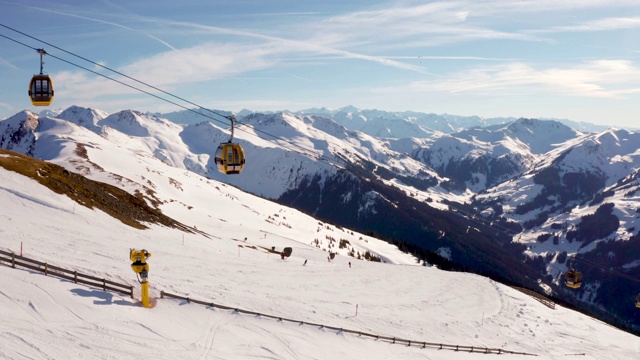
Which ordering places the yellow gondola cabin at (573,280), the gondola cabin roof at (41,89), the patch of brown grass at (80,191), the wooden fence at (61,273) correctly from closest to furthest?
1. the wooden fence at (61,273)
2. the gondola cabin roof at (41,89)
3. the yellow gondola cabin at (573,280)
4. the patch of brown grass at (80,191)

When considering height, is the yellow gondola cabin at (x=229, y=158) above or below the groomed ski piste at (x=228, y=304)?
above

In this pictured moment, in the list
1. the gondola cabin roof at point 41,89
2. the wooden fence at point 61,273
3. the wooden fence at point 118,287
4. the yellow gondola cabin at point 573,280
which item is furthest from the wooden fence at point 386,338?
the yellow gondola cabin at point 573,280

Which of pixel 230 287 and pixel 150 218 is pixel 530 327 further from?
pixel 150 218

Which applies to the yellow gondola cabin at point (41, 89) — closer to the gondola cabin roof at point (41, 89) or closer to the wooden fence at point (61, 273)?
the gondola cabin roof at point (41, 89)

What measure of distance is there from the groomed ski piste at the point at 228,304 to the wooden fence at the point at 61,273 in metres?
0.52

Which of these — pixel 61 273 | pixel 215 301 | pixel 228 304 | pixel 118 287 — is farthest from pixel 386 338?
pixel 61 273

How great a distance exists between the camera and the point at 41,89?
1353 inches

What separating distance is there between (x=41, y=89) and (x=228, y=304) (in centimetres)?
2228

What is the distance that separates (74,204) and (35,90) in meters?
24.0

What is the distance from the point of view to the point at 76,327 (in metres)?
23.5

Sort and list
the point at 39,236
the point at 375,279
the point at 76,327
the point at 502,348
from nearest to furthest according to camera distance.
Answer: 1. the point at 76,327
2. the point at 39,236
3. the point at 502,348
4. the point at 375,279

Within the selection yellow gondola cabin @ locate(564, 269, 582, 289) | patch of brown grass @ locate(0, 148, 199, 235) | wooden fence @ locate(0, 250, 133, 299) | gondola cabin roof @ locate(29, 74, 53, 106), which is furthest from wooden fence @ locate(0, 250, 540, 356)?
patch of brown grass @ locate(0, 148, 199, 235)

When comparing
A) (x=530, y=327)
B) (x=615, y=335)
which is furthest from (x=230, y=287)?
(x=615, y=335)

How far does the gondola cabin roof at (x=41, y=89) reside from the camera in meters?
34.3
